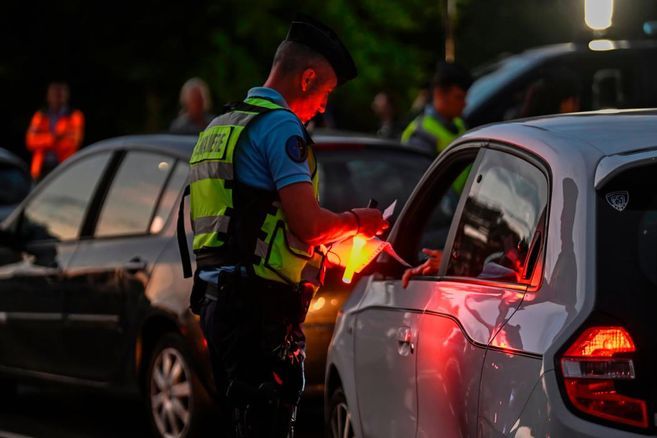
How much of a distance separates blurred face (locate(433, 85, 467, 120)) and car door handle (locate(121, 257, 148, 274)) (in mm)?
2799

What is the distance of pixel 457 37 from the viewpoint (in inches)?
2274

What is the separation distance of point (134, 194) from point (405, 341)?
168 inches

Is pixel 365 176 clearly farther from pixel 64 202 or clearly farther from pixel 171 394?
pixel 64 202

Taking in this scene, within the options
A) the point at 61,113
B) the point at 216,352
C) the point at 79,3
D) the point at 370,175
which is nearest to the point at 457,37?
the point at 79,3

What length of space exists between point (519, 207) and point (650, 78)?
11.2 metres

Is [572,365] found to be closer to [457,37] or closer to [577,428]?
[577,428]

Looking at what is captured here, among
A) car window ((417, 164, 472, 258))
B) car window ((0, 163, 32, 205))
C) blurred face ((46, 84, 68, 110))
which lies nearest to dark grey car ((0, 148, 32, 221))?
car window ((0, 163, 32, 205))

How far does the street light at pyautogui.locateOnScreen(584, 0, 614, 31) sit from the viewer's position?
13641 mm

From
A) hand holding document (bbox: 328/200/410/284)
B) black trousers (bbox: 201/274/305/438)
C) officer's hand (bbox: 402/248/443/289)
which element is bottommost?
black trousers (bbox: 201/274/305/438)

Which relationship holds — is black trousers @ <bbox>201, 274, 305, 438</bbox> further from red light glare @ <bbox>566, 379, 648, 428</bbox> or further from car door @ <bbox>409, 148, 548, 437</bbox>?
red light glare @ <bbox>566, 379, 648, 428</bbox>

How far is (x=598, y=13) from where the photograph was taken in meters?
13.7

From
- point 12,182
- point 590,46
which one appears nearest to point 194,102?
point 12,182

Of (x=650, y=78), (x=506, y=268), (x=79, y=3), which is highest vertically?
(x=79, y=3)

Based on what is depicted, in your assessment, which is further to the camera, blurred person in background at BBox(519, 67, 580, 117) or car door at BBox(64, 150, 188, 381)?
blurred person in background at BBox(519, 67, 580, 117)
